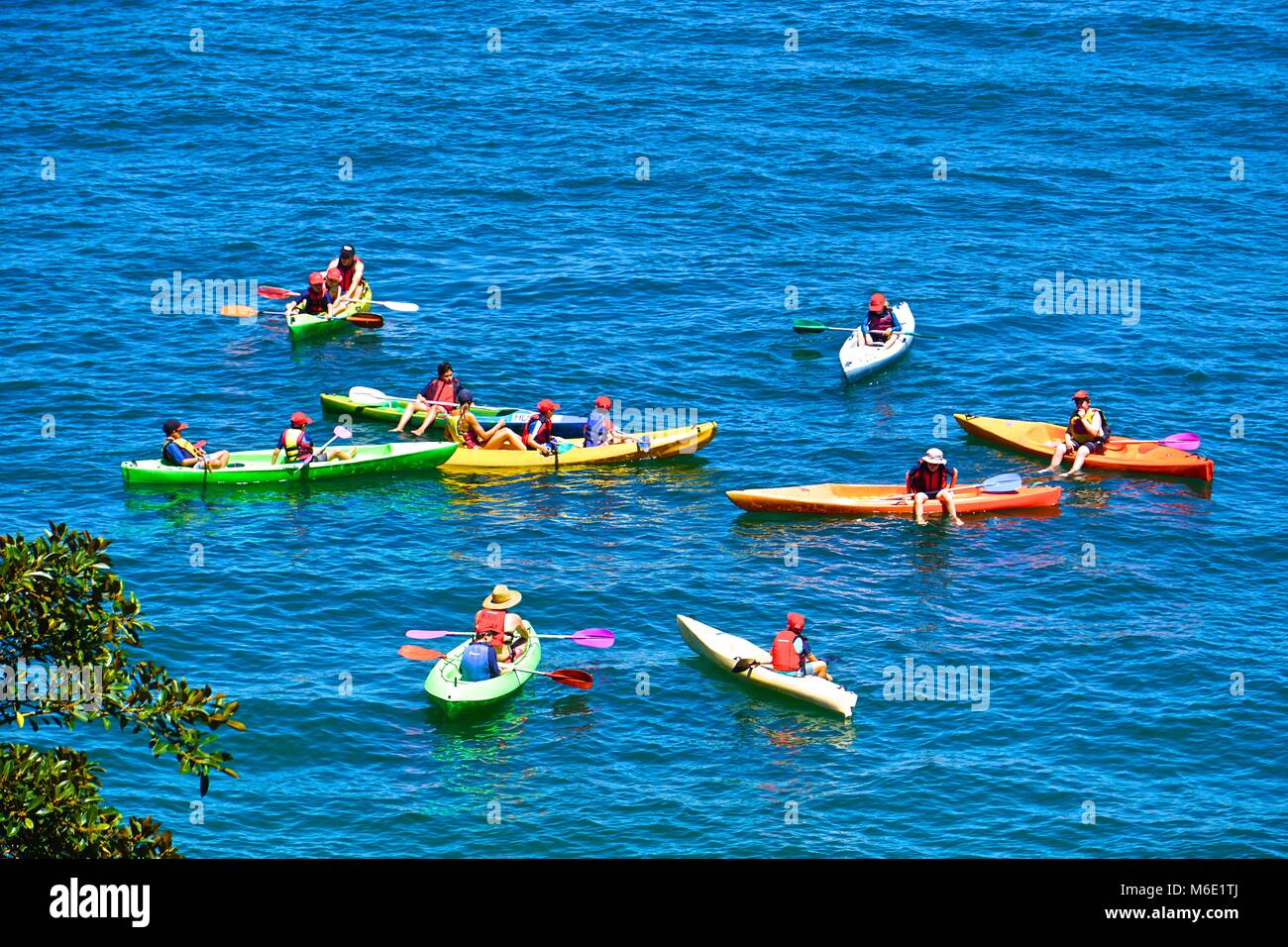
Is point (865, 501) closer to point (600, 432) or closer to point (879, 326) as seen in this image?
point (600, 432)

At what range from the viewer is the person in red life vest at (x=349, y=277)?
4950 centimetres

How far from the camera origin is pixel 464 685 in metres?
30.4

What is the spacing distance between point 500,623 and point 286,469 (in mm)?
10627

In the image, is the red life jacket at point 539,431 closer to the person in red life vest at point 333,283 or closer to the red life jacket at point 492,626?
the red life jacket at point 492,626

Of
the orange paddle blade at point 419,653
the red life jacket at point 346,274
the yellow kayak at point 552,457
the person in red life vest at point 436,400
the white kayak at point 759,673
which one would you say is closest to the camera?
the white kayak at point 759,673

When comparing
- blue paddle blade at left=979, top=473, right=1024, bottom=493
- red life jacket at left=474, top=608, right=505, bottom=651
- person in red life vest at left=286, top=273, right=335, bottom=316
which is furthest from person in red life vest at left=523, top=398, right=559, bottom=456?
person in red life vest at left=286, top=273, right=335, bottom=316

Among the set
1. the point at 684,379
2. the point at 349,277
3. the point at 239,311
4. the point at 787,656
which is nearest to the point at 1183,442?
the point at 684,379

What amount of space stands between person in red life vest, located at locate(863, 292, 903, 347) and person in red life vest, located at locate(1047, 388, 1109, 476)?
7.86 meters

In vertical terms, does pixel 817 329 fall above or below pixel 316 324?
below

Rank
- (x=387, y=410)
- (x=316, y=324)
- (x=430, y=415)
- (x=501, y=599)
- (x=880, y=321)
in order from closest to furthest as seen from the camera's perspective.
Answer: (x=501, y=599)
(x=430, y=415)
(x=387, y=410)
(x=880, y=321)
(x=316, y=324)

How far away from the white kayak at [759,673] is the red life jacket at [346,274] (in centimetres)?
2109

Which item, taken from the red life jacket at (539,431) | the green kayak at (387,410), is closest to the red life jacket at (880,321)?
the green kayak at (387,410)

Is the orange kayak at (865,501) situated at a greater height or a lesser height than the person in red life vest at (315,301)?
lesser
